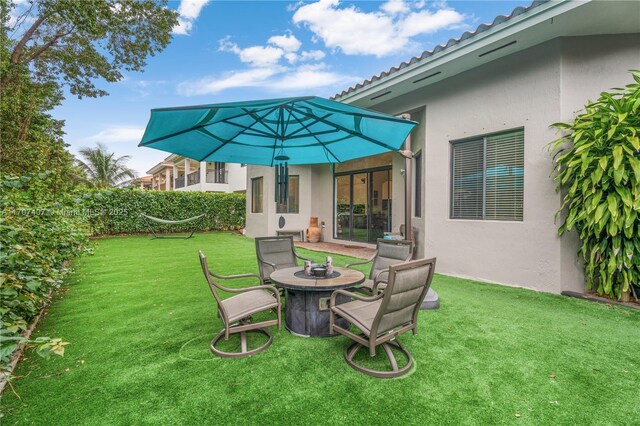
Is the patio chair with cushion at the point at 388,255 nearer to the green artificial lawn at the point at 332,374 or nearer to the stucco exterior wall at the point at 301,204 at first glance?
the green artificial lawn at the point at 332,374

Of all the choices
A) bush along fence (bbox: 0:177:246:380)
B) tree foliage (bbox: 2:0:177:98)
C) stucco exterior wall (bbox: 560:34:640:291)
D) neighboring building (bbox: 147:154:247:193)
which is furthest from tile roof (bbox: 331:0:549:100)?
neighboring building (bbox: 147:154:247:193)

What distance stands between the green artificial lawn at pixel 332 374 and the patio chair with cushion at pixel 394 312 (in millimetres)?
118

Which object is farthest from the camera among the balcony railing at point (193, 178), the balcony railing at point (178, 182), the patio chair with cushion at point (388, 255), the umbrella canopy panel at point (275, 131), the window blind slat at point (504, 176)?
the balcony railing at point (178, 182)

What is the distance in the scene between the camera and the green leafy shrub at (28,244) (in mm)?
2045

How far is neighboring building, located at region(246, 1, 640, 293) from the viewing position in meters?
4.39

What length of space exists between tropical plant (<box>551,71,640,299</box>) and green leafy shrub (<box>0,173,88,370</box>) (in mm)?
5732

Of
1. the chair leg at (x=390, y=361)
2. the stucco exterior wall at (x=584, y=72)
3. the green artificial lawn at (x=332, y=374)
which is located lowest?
the green artificial lawn at (x=332, y=374)

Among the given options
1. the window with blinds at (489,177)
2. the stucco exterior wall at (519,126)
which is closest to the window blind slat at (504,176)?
the window with blinds at (489,177)

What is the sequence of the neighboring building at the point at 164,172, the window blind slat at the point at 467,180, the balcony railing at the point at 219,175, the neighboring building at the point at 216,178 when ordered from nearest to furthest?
the window blind slat at the point at 467,180 → the neighboring building at the point at 216,178 → the balcony railing at the point at 219,175 → the neighboring building at the point at 164,172

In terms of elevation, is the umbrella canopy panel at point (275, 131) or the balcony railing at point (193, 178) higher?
the balcony railing at point (193, 178)

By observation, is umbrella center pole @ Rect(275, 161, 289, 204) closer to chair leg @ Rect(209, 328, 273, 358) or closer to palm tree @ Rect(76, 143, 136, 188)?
chair leg @ Rect(209, 328, 273, 358)

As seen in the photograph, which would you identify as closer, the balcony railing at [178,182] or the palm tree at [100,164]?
the palm tree at [100,164]

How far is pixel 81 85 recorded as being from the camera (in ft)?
32.0

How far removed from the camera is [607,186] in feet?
12.8
